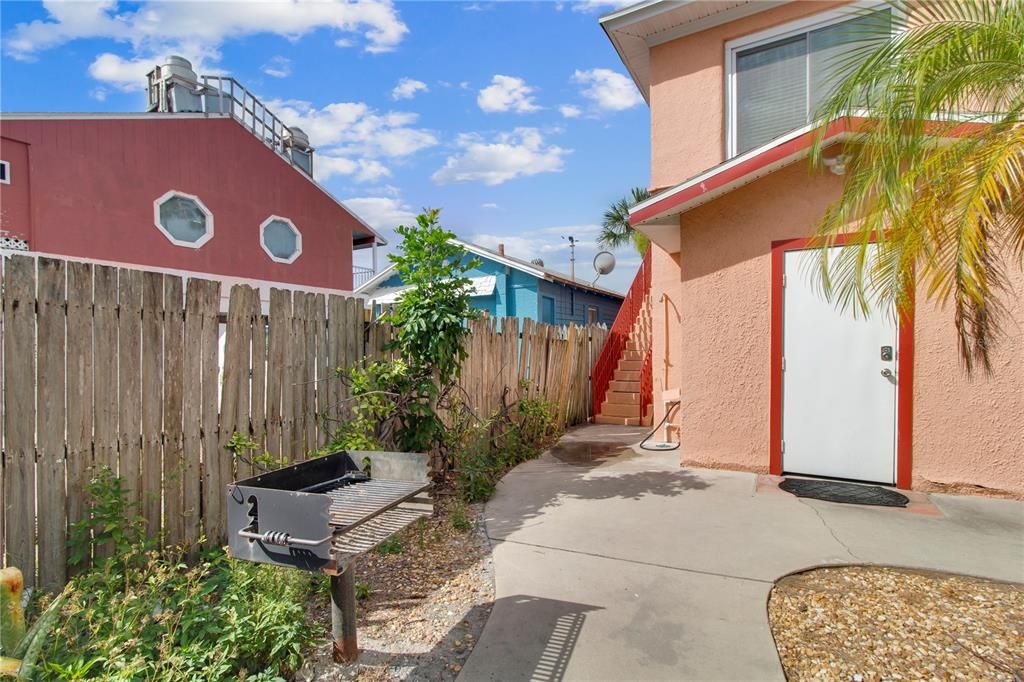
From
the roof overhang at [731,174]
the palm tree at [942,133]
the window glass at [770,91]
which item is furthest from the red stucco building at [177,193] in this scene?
the palm tree at [942,133]

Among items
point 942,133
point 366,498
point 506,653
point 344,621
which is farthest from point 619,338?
point 344,621

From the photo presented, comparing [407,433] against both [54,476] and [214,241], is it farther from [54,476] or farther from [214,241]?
[214,241]

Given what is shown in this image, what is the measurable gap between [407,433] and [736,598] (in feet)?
10.0

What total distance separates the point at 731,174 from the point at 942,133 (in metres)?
1.96

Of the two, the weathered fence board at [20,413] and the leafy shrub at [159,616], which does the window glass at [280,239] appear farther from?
the leafy shrub at [159,616]

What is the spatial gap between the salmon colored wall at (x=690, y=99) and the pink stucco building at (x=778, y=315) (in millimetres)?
17

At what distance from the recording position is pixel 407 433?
5027mm

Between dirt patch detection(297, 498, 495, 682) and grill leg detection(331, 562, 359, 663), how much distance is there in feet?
0.19

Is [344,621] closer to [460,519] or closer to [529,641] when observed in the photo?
[529,641]

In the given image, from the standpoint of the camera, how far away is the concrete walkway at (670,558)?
8.57 ft

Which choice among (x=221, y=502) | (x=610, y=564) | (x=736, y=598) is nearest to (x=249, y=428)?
(x=221, y=502)

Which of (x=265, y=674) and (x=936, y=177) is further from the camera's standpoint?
(x=936, y=177)

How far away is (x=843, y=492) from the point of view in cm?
515

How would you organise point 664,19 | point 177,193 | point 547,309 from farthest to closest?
1. point 547,309
2. point 177,193
3. point 664,19
